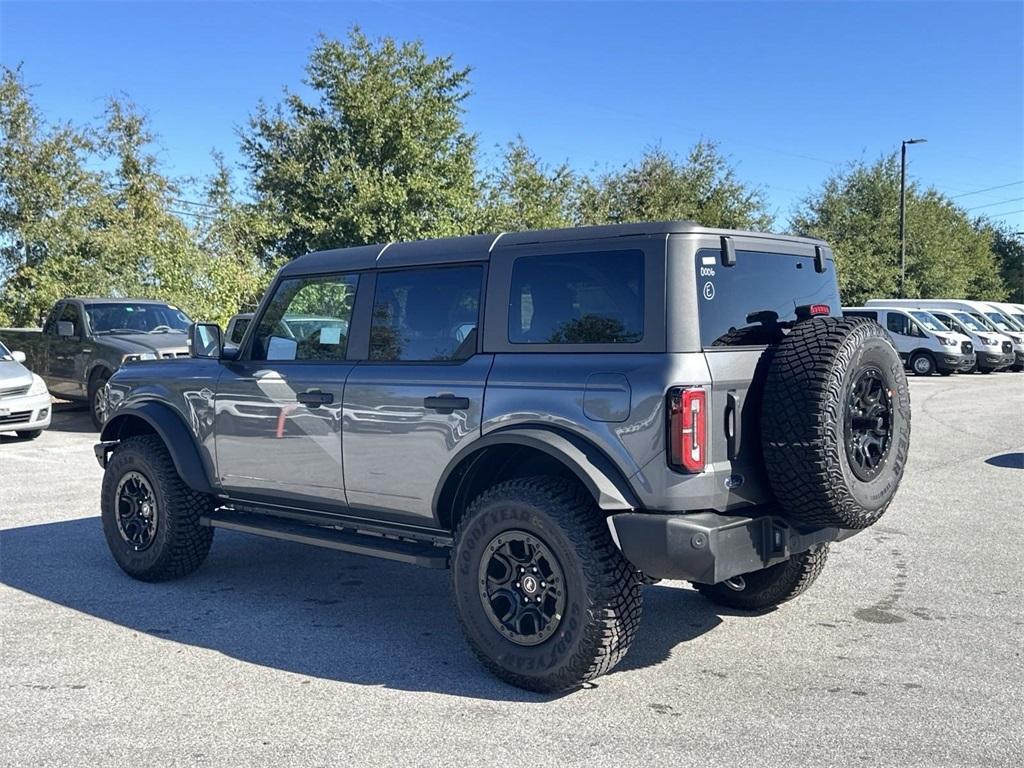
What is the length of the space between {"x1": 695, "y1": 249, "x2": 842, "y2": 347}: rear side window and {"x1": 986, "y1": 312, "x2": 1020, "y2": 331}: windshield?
1164 inches

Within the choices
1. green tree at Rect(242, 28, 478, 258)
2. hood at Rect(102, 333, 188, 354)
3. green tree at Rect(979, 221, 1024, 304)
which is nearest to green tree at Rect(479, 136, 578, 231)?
green tree at Rect(242, 28, 478, 258)

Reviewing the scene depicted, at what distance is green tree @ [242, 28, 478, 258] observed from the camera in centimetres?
2339

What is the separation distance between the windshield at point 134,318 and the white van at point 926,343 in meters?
18.7

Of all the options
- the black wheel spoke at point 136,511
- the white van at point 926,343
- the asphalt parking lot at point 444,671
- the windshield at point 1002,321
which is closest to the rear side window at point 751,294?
the asphalt parking lot at point 444,671

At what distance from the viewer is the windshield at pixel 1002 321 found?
31438 mm

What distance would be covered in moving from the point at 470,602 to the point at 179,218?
72.7 ft

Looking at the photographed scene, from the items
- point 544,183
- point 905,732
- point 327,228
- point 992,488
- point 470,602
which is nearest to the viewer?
point 905,732

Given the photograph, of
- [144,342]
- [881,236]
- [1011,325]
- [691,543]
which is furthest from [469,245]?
[881,236]

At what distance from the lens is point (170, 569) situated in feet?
19.9

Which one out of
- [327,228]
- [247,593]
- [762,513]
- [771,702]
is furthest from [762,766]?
[327,228]

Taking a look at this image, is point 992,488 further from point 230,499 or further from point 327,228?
point 327,228

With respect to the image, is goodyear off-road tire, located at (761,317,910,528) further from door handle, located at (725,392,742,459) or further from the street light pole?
the street light pole

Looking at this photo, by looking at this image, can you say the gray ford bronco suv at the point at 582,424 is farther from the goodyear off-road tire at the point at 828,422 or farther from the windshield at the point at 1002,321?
the windshield at the point at 1002,321

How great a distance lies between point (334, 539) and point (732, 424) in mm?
2223
